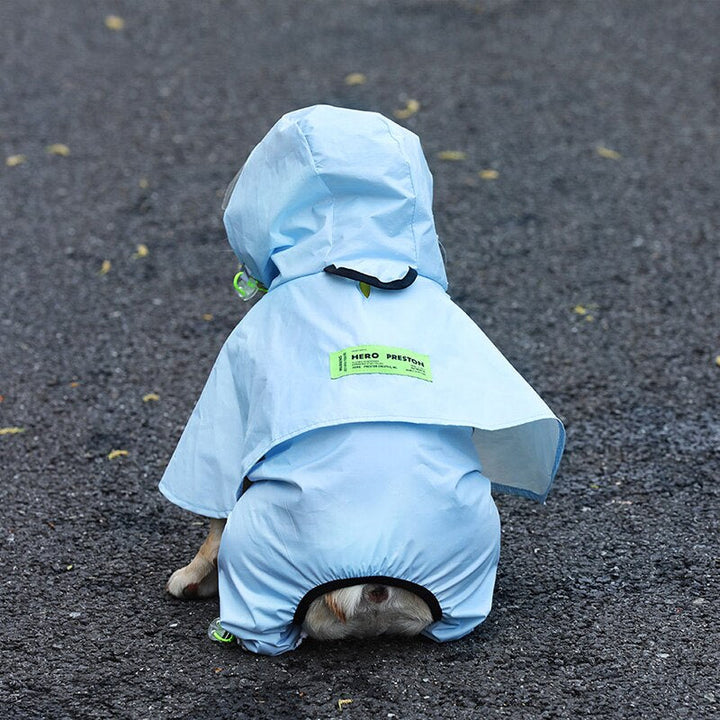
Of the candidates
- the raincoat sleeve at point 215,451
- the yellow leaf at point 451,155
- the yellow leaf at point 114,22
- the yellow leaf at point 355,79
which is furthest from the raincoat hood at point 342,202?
the yellow leaf at point 114,22

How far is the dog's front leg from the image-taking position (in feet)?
10.7

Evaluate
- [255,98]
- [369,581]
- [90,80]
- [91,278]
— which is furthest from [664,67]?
[369,581]

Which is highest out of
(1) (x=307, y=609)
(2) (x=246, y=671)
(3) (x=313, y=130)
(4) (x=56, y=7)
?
(3) (x=313, y=130)

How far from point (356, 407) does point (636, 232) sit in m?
3.41

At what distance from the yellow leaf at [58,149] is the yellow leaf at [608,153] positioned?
296cm

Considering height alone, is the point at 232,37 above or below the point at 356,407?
below

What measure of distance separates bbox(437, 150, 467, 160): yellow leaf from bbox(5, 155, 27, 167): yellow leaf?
2.31 metres

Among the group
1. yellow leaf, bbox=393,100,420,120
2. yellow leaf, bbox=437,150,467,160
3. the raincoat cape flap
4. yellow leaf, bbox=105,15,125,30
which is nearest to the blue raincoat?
the raincoat cape flap

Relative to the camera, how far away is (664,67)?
25.6 feet

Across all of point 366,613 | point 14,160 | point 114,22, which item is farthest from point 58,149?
point 366,613

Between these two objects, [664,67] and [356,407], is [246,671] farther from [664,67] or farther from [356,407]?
[664,67]

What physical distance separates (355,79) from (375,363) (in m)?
5.02

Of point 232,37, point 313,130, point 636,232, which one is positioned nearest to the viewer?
point 313,130

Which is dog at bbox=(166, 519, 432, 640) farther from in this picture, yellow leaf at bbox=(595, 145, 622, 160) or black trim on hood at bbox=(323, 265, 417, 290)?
yellow leaf at bbox=(595, 145, 622, 160)
